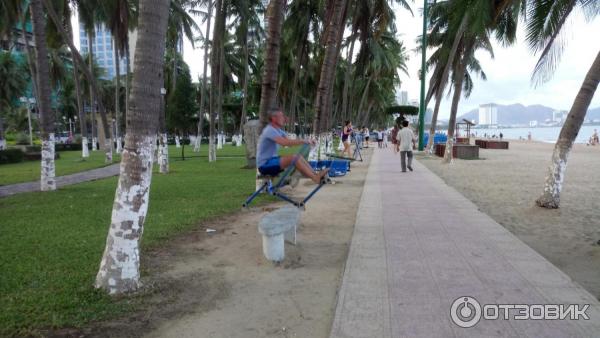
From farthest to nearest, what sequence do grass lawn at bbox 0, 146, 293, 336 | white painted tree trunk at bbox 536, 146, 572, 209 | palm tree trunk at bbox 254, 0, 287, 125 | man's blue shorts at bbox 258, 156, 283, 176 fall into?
palm tree trunk at bbox 254, 0, 287, 125
white painted tree trunk at bbox 536, 146, 572, 209
man's blue shorts at bbox 258, 156, 283, 176
grass lawn at bbox 0, 146, 293, 336

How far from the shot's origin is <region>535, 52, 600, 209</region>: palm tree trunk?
7680 mm

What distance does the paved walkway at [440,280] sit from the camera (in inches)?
126

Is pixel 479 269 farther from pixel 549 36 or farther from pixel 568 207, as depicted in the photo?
pixel 549 36

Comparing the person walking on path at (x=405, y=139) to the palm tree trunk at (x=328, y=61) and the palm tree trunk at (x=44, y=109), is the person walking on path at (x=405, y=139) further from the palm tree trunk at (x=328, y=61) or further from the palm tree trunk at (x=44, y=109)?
the palm tree trunk at (x=44, y=109)

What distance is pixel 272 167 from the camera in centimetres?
567

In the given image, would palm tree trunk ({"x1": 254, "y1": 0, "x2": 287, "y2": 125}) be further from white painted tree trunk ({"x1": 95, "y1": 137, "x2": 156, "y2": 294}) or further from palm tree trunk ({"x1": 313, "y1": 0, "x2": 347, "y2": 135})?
white painted tree trunk ({"x1": 95, "y1": 137, "x2": 156, "y2": 294})

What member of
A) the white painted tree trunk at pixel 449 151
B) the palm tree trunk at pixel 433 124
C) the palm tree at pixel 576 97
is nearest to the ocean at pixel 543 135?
the palm tree trunk at pixel 433 124

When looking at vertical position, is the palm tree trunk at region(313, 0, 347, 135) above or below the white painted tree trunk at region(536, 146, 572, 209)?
above

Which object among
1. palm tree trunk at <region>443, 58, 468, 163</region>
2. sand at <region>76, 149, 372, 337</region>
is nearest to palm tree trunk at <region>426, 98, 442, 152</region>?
palm tree trunk at <region>443, 58, 468, 163</region>

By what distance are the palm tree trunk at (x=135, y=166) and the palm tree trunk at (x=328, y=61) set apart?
10.4 meters

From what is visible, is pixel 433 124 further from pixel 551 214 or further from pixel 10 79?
Result: pixel 10 79

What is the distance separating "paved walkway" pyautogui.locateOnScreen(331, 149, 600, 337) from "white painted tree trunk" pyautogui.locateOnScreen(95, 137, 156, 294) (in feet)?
6.40

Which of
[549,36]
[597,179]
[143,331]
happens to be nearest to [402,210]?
[549,36]

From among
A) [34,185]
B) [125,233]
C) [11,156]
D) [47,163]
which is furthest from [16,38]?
[125,233]
